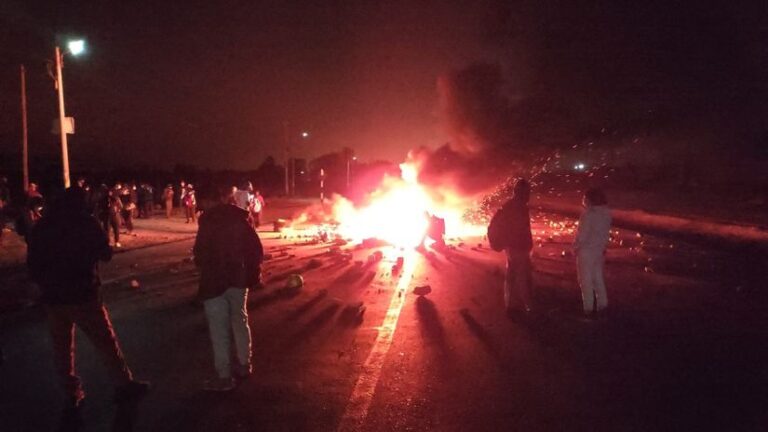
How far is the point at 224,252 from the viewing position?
186 inches

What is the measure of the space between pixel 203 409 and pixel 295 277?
16.6 ft

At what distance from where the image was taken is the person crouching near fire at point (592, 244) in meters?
7.08

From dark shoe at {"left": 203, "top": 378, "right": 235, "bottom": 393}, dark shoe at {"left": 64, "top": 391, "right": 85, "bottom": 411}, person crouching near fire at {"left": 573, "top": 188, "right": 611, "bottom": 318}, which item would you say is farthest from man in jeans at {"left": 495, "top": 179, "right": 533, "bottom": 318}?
dark shoe at {"left": 64, "top": 391, "right": 85, "bottom": 411}

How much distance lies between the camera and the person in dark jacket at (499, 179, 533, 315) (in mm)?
7375

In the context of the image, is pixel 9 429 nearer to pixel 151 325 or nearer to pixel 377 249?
pixel 151 325

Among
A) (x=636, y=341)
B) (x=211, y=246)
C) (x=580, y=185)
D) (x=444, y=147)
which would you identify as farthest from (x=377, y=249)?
(x=580, y=185)

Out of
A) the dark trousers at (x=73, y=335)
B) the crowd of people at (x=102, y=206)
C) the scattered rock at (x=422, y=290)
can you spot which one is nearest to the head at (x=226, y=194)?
the crowd of people at (x=102, y=206)

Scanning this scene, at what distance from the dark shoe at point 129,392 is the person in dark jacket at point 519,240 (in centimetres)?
449

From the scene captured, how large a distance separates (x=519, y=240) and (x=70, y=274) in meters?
4.98

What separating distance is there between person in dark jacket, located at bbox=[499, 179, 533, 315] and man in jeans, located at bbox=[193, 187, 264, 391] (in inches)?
140

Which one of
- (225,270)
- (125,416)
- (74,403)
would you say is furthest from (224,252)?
(74,403)

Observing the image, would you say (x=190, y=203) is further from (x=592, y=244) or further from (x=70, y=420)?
(x=70, y=420)

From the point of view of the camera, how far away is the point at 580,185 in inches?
1898

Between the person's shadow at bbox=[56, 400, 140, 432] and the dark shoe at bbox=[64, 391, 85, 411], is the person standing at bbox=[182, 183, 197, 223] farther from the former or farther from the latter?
the person's shadow at bbox=[56, 400, 140, 432]
